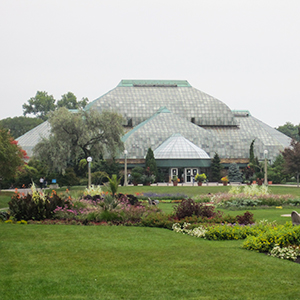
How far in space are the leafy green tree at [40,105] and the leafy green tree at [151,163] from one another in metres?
63.1

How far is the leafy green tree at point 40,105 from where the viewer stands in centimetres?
12344

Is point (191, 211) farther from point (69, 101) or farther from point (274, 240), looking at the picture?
point (69, 101)

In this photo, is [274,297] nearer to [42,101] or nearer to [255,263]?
[255,263]

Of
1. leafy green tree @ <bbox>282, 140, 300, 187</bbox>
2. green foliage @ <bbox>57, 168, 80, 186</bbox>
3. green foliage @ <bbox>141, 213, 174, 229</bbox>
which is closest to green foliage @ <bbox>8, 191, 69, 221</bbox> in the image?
green foliage @ <bbox>141, 213, 174, 229</bbox>

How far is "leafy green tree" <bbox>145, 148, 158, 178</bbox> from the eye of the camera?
63.8 m

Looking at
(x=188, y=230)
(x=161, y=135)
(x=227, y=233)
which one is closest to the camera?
(x=227, y=233)

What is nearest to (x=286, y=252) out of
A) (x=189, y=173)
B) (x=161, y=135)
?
(x=189, y=173)

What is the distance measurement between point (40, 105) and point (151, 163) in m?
66.3

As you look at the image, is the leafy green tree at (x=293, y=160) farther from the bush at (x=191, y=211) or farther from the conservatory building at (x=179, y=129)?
the bush at (x=191, y=211)

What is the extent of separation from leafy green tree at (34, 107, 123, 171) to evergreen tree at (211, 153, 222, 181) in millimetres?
17579

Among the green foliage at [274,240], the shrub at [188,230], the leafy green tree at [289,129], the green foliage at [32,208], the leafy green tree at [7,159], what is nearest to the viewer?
the green foliage at [274,240]

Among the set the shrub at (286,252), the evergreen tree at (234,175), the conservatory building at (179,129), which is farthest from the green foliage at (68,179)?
the shrub at (286,252)

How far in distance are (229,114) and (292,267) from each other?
75590 mm

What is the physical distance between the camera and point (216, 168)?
218ft
